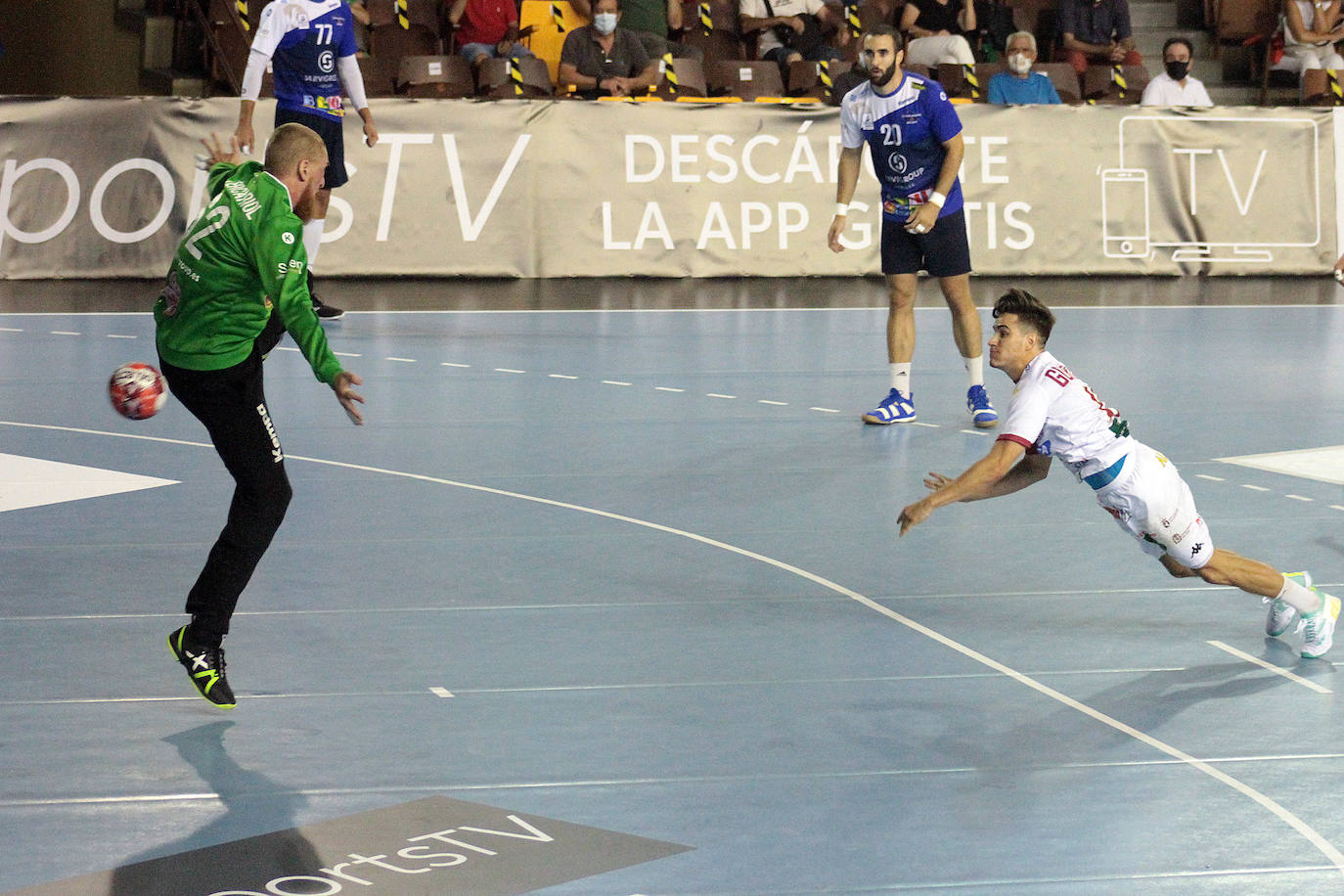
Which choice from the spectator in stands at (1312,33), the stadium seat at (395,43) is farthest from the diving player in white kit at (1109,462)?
the spectator in stands at (1312,33)

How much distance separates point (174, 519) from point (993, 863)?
180 inches

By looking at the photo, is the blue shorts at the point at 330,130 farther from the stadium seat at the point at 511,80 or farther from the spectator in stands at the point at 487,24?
the spectator in stands at the point at 487,24

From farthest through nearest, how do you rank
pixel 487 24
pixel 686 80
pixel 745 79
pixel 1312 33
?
pixel 1312 33, pixel 745 79, pixel 487 24, pixel 686 80

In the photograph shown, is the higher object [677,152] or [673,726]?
[677,152]

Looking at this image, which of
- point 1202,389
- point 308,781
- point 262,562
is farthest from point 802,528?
point 1202,389

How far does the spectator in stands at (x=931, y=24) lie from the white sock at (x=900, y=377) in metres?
10.3

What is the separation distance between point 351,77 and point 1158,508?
30.1 feet

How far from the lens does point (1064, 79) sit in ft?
64.3

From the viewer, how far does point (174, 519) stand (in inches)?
293

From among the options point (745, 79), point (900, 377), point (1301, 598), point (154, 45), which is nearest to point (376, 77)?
point (154, 45)

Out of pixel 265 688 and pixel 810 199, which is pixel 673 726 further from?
pixel 810 199

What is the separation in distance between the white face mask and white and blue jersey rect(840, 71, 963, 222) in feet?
28.8

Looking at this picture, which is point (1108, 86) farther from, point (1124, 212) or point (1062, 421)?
point (1062, 421)

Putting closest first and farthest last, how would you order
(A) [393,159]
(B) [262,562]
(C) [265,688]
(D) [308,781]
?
(D) [308,781], (C) [265,688], (B) [262,562], (A) [393,159]
